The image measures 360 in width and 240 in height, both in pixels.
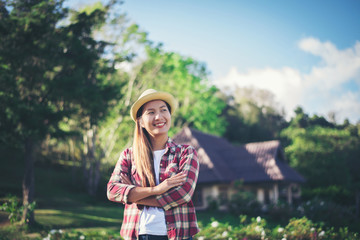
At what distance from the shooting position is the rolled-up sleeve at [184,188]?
119 inches

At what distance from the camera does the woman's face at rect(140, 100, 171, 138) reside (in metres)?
3.46

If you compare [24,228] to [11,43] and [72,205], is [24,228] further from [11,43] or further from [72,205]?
[72,205]

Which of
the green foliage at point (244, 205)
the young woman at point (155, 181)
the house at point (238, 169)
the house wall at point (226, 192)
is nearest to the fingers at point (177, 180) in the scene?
the young woman at point (155, 181)

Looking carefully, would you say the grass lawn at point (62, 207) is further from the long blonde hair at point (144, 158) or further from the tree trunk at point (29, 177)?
the long blonde hair at point (144, 158)

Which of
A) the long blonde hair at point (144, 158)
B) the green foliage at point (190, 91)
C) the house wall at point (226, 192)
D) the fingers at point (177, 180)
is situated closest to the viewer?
the fingers at point (177, 180)

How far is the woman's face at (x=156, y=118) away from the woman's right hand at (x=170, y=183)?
1.81 ft

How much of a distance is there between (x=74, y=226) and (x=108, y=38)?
1516 cm

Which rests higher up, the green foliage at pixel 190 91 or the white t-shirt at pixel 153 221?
the green foliage at pixel 190 91

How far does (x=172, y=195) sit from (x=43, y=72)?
40.8ft

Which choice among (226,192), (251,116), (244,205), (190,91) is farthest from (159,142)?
(251,116)

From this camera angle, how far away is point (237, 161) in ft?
92.6

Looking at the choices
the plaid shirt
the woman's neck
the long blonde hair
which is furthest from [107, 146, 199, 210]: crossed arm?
the woman's neck

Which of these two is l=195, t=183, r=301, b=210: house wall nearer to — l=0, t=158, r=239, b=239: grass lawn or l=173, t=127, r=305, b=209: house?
l=173, t=127, r=305, b=209: house

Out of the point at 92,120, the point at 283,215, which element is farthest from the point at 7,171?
the point at 283,215
